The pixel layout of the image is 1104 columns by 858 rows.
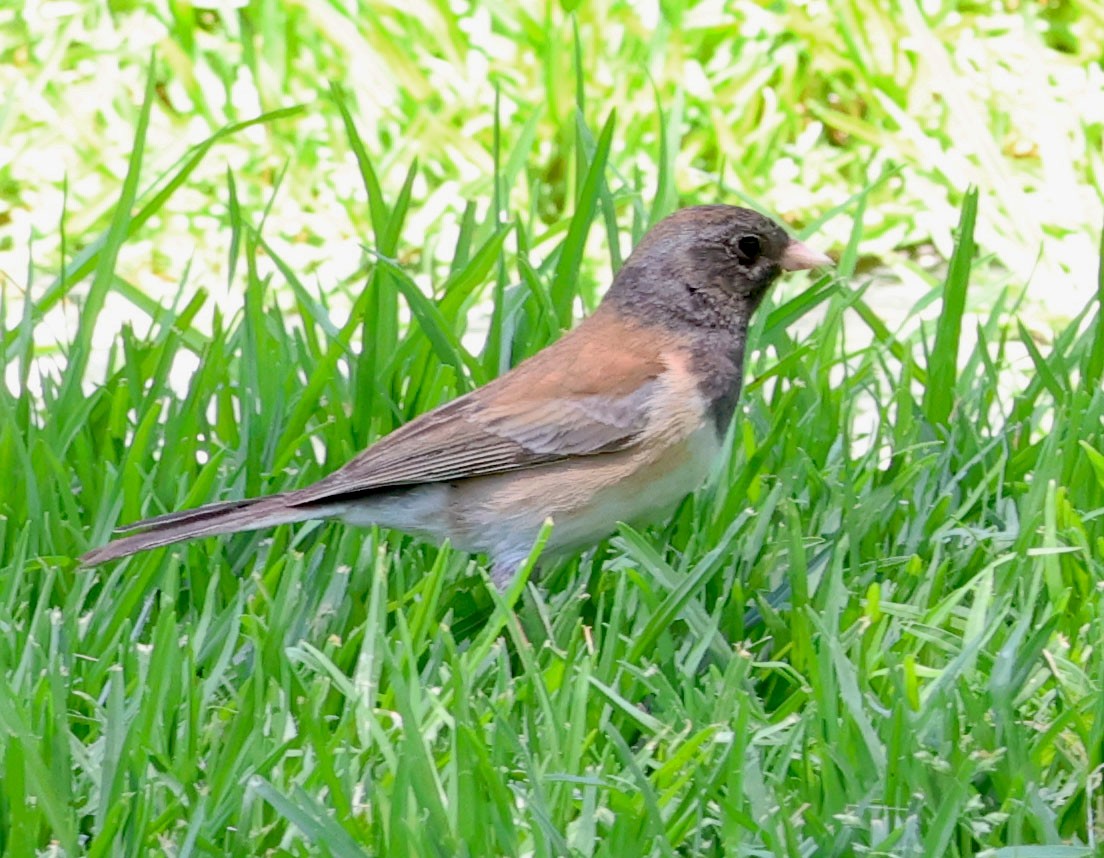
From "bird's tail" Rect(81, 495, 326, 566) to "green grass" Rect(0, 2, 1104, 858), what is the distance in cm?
8

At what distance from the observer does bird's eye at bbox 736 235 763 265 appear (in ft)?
11.7

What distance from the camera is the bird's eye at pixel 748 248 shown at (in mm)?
3561

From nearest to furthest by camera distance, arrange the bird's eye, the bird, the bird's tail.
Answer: the bird's tail
the bird
the bird's eye

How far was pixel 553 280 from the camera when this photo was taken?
4.08 meters

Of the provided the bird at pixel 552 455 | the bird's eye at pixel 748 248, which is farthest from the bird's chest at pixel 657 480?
the bird's eye at pixel 748 248

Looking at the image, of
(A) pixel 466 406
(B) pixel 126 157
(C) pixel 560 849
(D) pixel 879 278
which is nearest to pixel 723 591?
(A) pixel 466 406

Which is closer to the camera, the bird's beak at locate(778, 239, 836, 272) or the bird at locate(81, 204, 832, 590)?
the bird at locate(81, 204, 832, 590)

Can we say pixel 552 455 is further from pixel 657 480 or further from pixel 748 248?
pixel 748 248

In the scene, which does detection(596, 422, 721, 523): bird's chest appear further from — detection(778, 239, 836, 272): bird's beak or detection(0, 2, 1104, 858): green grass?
detection(778, 239, 836, 272): bird's beak

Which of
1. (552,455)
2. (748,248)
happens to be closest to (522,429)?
(552,455)

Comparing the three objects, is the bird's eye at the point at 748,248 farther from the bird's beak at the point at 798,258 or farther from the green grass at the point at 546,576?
the green grass at the point at 546,576

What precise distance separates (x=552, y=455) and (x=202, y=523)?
0.62m

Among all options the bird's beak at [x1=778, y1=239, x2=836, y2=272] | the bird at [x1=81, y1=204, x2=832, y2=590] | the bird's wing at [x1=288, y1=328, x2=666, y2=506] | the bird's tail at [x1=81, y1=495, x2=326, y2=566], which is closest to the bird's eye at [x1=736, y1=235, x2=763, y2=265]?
the bird's beak at [x1=778, y1=239, x2=836, y2=272]

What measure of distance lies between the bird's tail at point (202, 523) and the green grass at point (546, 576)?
8 centimetres
